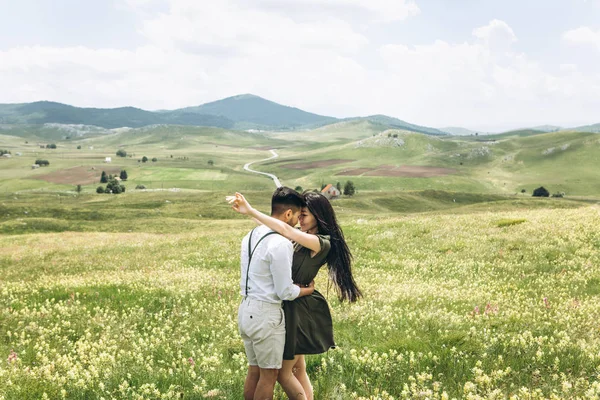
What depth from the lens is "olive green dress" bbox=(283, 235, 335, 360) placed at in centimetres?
584

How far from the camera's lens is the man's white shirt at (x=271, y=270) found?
18.2 ft

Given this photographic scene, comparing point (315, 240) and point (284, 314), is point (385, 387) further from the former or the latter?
point (315, 240)

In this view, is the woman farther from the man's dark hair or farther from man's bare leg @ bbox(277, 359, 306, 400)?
the man's dark hair

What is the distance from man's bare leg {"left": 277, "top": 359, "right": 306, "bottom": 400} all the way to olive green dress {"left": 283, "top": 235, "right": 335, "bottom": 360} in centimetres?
18

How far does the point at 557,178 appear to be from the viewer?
198 metres

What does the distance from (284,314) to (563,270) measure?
13.6 meters

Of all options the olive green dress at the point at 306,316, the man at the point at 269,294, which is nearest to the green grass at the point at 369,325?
the olive green dress at the point at 306,316

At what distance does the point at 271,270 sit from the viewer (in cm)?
560

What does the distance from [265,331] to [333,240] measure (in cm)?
170

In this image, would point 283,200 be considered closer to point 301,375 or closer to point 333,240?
point 333,240

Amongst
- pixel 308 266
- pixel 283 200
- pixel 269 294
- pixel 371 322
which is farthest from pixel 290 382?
pixel 371 322

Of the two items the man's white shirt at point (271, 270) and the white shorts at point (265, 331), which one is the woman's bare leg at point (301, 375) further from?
the man's white shirt at point (271, 270)

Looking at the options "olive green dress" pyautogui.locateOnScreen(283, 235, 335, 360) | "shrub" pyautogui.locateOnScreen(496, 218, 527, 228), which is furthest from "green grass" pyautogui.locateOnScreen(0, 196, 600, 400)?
"shrub" pyautogui.locateOnScreen(496, 218, 527, 228)

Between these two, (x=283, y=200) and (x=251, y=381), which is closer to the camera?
(x=283, y=200)
